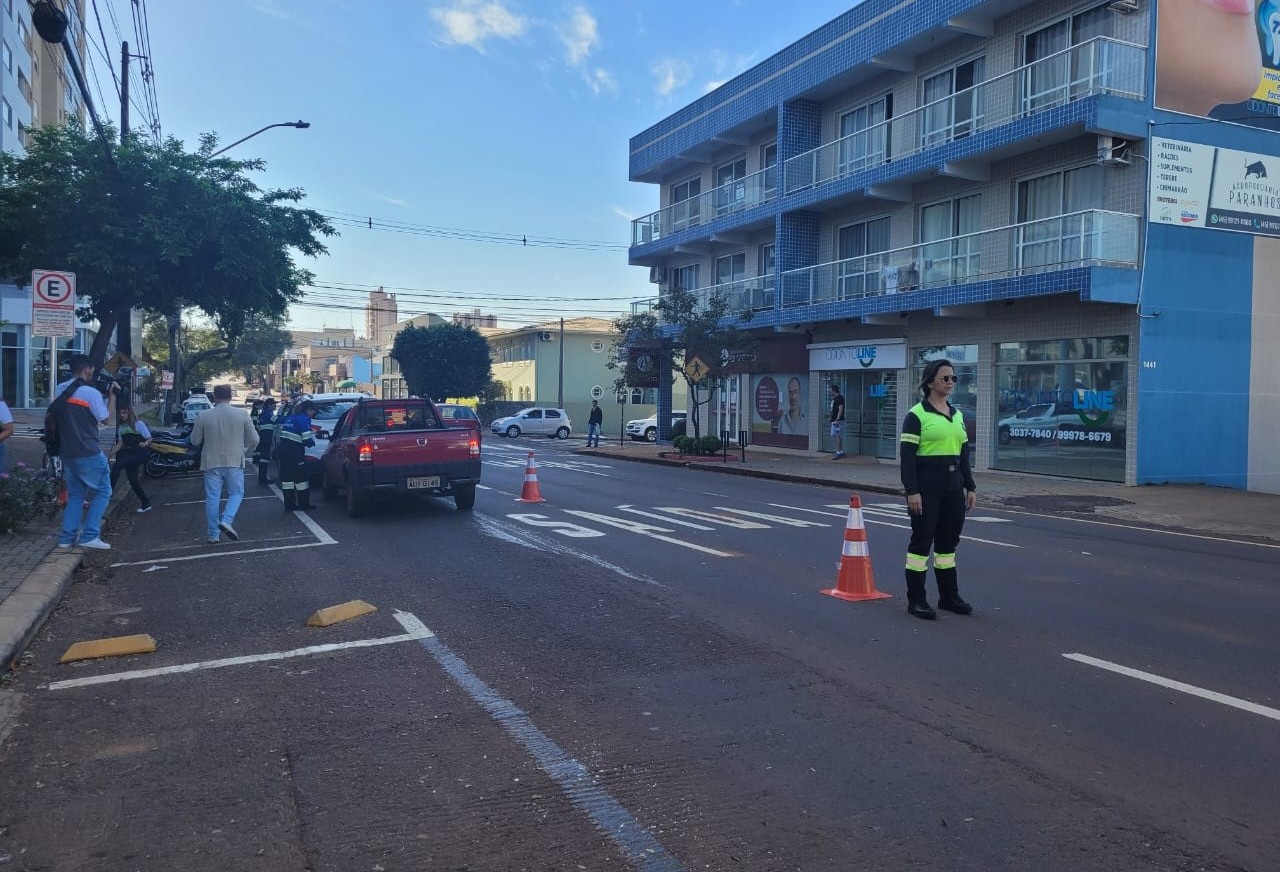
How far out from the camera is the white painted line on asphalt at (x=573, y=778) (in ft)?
12.2

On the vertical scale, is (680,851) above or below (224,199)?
below

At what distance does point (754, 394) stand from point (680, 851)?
31124 mm

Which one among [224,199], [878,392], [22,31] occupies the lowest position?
[878,392]

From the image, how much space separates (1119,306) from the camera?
1997cm

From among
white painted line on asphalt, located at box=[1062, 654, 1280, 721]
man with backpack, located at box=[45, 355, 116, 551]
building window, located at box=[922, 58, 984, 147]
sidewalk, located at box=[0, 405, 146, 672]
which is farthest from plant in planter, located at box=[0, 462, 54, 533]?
building window, located at box=[922, 58, 984, 147]

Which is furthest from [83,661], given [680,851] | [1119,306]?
[1119,306]

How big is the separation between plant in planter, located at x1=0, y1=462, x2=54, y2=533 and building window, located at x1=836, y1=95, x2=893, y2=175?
21039 mm

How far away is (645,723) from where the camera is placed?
5.14m

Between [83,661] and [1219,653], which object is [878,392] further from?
[83,661]

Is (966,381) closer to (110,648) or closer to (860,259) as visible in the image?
(860,259)

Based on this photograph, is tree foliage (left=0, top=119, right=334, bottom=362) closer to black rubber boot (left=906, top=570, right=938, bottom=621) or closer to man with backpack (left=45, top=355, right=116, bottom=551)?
man with backpack (left=45, top=355, right=116, bottom=551)

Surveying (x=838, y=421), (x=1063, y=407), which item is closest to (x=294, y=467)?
(x=1063, y=407)

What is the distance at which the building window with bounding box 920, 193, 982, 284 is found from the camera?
23.4 meters

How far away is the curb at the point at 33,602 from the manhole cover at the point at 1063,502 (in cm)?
1426
